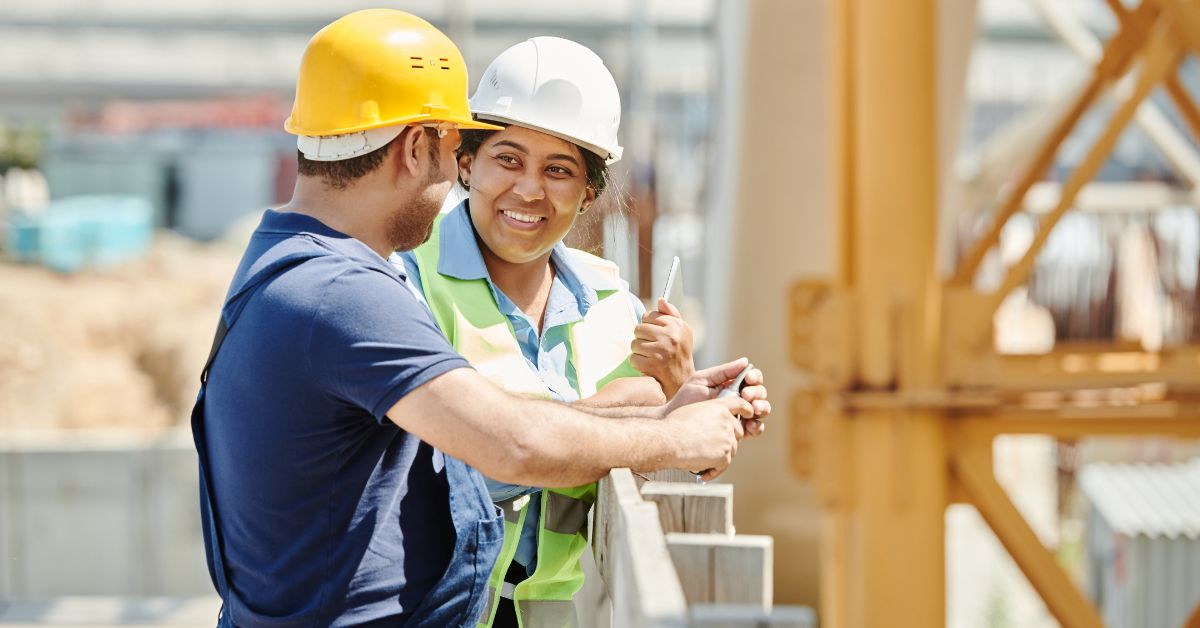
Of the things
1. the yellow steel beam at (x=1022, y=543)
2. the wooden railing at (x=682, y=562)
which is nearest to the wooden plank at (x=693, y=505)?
the wooden railing at (x=682, y=562)

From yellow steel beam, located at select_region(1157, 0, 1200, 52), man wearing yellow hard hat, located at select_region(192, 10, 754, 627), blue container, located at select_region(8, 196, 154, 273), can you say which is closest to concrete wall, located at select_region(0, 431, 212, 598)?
yellow steel beam, located at select_region(1157, 0, 1200, 52)

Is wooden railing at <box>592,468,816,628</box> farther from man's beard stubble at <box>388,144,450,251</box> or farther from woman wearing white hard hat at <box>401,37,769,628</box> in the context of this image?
man's beard stubble at <box>388,144,450,251</box>

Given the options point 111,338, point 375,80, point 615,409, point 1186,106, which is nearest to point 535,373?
point 615,409

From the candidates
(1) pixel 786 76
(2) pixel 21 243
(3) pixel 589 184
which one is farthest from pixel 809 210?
(2) pixel 21 243

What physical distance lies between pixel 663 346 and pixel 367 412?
0.80 metres

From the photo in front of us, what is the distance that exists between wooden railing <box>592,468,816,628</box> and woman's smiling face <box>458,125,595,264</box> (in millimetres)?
582

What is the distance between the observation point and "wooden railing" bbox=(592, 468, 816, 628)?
1.91 meters

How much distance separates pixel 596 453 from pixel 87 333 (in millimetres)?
23320

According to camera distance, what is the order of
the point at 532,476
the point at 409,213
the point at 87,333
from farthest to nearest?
the point at 87,333 → the point at 409,213 → the point at 532,476

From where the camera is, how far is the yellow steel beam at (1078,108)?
22.1ft

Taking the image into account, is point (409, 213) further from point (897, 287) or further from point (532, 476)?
point (897, 287)

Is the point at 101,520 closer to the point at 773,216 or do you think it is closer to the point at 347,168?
the point at 773,216

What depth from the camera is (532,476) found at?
8.55 feet

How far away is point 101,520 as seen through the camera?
44.2 ft
